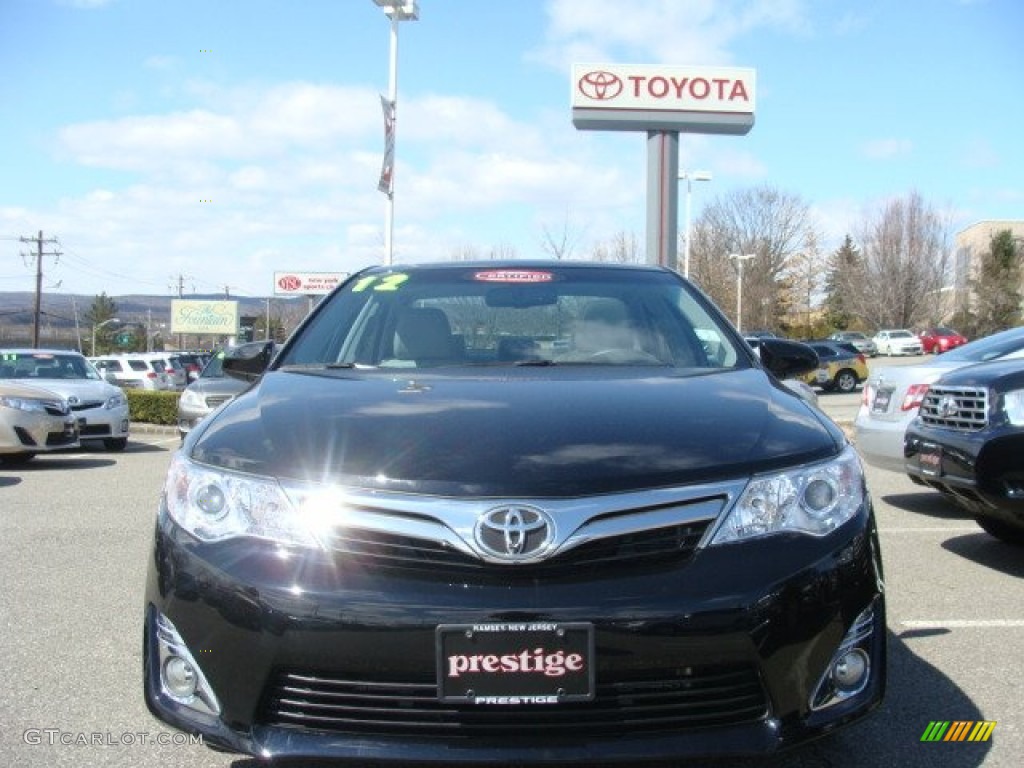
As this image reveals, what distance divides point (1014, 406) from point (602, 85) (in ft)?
57.5

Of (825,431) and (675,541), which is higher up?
(825,431)

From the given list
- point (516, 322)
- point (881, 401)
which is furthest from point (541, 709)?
point (881, 401)

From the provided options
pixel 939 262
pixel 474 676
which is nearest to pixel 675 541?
pixel 474 676

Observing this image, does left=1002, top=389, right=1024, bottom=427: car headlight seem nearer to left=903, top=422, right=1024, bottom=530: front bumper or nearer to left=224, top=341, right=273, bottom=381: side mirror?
left=903, top=422, right=1024, bottom=530: front bumper

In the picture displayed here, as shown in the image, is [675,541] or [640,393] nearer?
[675,541]

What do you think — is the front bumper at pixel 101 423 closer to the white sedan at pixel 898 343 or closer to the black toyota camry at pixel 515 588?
the black toyota camry at pixel 515 588

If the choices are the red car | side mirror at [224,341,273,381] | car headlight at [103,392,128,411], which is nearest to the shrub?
car headlight at [103,392,128,411]

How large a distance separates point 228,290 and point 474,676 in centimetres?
13110

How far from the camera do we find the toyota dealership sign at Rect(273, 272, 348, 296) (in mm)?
32188

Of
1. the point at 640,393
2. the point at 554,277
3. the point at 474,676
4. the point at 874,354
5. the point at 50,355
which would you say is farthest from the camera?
the point at 874,354

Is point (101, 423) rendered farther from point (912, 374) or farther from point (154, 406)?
point (912, 374)

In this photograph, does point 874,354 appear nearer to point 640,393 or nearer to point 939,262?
point 939,262

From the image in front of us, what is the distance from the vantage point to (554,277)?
4.13 metres

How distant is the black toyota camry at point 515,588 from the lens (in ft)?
7.22
